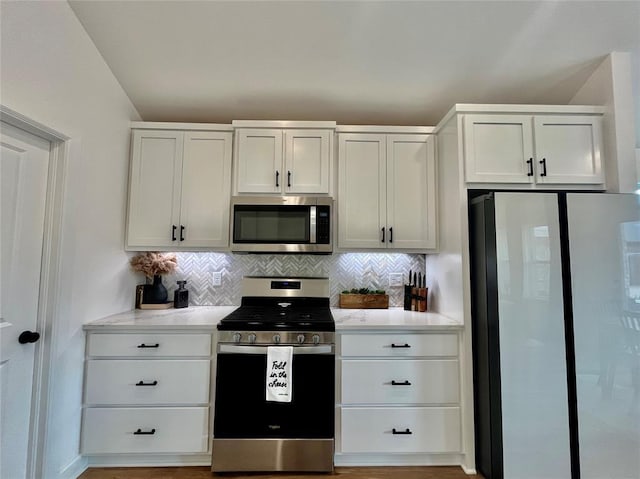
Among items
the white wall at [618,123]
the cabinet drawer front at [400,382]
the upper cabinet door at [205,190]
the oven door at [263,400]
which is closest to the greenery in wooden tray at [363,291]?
the cabinet drawer front at [400,382]

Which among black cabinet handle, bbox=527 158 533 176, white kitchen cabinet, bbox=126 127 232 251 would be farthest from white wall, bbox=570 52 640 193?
white kitchen cabinet, bbox=126 127 232 251

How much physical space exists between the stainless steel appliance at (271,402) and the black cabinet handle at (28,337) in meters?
0.93

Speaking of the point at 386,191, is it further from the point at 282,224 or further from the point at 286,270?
the point at 286,270

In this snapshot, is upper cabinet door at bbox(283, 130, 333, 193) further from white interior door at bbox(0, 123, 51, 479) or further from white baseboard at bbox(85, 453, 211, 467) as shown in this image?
white baseboard at bbox(85, 453, 211, 467)

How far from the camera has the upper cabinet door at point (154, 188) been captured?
→ 2.40 metres

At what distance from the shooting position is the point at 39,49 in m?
1.58

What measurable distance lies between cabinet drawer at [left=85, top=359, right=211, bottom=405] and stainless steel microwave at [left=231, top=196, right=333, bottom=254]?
880 mm

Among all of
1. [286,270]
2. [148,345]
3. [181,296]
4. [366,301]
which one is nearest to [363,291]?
[366,301]

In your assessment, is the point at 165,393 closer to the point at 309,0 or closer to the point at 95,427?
the point at 95,427

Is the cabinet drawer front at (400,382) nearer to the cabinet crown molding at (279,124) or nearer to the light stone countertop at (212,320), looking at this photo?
the light stone countertop at (212,320)

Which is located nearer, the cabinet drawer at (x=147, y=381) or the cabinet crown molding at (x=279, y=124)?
the cabinet drawer at (x=147, y=381)

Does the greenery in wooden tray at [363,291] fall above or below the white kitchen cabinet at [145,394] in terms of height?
above

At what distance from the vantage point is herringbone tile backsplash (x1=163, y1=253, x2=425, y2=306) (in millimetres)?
2693

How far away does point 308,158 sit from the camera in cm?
246
